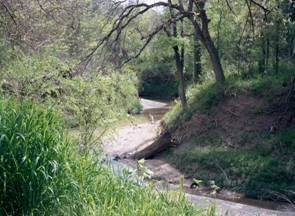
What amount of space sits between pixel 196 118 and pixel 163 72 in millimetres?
22554

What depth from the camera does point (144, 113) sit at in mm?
29797

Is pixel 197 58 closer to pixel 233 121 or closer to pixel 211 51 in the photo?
pixel 211 51

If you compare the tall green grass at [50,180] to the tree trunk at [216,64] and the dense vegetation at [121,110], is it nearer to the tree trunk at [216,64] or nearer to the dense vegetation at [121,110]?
the dense vegetation at [121,110]

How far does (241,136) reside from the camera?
51.3 ft

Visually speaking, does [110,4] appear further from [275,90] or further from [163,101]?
[163,101]

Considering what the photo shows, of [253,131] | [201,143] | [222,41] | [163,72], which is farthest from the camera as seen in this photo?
[163,72]

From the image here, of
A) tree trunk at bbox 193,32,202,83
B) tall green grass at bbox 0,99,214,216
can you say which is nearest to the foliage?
tall green grass at bbox 0,99,214,216

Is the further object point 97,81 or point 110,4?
point 110,4

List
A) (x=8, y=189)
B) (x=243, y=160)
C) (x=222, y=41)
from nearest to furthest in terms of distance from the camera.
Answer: (x=8, y=189) < (x=243, y=160) < (x=222, y=41)

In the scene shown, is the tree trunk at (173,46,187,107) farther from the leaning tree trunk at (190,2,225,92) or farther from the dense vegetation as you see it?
the leaning tree trunk at (190,2,225,92)

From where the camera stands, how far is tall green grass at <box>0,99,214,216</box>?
480 cm

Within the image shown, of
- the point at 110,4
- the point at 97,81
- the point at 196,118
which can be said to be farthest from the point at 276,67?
the point at 97,81

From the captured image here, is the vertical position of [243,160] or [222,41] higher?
[222,41]

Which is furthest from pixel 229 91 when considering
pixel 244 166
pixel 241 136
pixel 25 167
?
pixel 25 167
